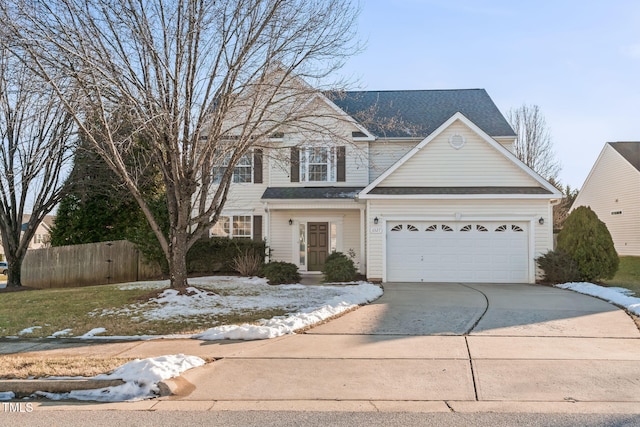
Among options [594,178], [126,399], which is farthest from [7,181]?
[594,178]

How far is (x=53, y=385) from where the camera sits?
607cm

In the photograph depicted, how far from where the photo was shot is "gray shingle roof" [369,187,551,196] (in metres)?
16.0

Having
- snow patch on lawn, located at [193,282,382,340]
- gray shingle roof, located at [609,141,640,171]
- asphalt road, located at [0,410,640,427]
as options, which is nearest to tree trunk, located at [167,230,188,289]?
snow patch on lawn, located at [193,282,382,340]

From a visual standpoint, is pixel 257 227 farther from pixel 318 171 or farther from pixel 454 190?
pixel 454 190

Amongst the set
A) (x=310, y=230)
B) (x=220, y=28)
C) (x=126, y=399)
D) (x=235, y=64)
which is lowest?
(x=126, y=399)

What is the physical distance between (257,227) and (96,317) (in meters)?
9.55

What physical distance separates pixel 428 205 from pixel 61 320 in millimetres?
10860

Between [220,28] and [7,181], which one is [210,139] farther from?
[7,181]

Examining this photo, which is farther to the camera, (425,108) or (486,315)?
(425,108)

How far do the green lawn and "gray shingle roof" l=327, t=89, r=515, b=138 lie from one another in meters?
6.50

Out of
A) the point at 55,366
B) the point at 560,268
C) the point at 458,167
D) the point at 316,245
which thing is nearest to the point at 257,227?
the point at 316,245

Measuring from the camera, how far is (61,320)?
10.4 m

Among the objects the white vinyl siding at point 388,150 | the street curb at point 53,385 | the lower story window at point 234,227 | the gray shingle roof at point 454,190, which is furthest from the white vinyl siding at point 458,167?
the street curb at point 53,385

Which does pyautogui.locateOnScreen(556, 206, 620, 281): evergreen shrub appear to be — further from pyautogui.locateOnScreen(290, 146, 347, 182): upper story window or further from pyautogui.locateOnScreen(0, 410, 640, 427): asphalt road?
pyautogui.locateOnScreen(0, 410, 640, 427): asphalt road
